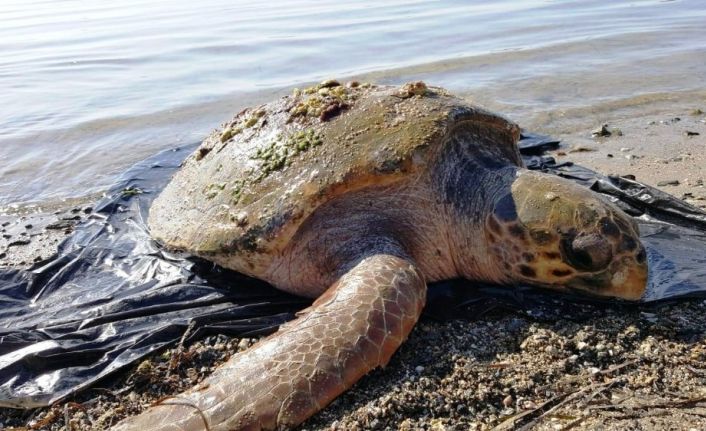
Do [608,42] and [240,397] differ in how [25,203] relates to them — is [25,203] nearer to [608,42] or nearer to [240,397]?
[240,397]

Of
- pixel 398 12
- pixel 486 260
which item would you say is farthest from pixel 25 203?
pixel 398 12

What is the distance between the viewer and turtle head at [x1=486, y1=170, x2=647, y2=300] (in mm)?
2566

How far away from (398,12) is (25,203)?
1333 cm

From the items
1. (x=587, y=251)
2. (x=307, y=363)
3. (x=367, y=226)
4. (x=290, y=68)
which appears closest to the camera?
(x=307, y=363)

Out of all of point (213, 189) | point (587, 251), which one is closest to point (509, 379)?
point (587, 251)

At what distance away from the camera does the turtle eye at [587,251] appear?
255cm

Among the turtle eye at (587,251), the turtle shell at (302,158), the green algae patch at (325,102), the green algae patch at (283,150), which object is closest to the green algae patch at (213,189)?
the turtle shell at (302,158)

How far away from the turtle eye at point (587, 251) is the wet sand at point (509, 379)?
0.70 feet

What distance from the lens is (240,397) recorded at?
77.8 inches

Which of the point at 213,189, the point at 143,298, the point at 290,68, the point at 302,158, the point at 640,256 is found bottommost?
the point at 143,298

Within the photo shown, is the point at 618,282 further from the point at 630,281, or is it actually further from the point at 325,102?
the point at 325,102

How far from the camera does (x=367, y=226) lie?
2.96 metres

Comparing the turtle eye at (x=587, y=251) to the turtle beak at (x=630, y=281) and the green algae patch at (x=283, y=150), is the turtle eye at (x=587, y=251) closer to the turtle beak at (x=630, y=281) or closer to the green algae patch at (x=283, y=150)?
the turtle beak at (x=630, y=281)

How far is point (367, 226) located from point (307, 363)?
1001mm
